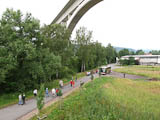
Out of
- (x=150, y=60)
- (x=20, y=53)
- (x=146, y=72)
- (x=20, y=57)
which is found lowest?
(x=146, y=72)

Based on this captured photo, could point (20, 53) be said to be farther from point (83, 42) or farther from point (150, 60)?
point (150, 60)

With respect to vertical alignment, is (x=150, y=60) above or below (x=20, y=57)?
below

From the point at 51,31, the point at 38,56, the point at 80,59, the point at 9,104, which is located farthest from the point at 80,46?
the point at 9,104

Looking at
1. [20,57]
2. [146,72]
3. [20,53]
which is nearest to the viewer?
[20,53]

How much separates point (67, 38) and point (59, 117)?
636 inches

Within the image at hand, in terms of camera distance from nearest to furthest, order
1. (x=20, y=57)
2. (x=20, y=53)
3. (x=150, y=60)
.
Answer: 1. (x=20, y=53)
2. (x=20, y=57)
3. (x=150, y=60)

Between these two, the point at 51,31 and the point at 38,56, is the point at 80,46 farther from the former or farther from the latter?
the point at 38,56

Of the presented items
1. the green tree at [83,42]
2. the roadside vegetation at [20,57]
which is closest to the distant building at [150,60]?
the green tree at [83,42]

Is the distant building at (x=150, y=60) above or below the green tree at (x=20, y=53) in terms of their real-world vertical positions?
below

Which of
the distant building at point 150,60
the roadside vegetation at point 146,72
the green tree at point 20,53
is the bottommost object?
the roadside vegetation at point 146,72

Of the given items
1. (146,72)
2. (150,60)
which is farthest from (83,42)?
(150,60)

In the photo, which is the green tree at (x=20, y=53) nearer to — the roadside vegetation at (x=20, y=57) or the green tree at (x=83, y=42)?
the roadside vegetation at (x=20, y=57)

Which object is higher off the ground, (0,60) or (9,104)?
(0,60)

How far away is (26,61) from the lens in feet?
44.5
